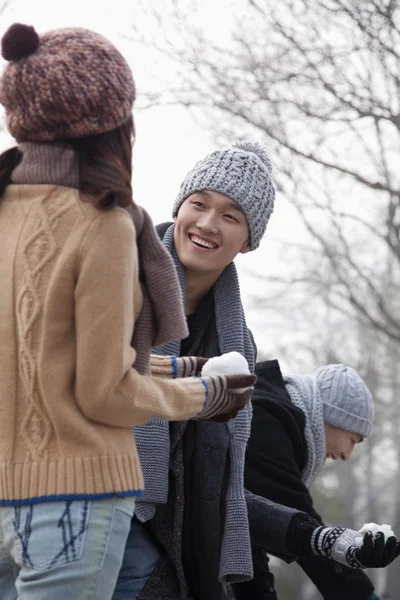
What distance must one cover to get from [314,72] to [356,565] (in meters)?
3.97

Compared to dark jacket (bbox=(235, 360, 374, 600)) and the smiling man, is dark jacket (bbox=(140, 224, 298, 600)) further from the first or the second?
dark jacket (bbox=(235, 360, 374, 600))

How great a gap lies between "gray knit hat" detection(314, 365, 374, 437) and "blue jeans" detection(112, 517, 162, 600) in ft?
4.40

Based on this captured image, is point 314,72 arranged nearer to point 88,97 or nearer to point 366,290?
point 366,290

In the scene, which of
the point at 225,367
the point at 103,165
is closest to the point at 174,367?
the point at 225,367

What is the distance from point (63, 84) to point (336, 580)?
253 cm

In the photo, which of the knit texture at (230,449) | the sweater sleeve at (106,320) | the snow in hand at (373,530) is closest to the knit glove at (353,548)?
the snow in hand at (373,530)

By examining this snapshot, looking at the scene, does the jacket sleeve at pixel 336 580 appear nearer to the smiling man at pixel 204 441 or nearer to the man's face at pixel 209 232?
the smiling man at pixel 204 441

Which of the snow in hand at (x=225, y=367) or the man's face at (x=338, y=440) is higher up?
the snow in hand at (x=225, y=367)

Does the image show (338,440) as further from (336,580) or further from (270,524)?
(270,524)

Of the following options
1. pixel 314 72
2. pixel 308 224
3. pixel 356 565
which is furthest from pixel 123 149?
pixel 308 224

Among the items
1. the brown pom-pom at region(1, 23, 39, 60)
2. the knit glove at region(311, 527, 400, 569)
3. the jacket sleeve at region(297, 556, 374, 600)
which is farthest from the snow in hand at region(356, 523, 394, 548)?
the brown pom-pom at region(1, 23, 39, 60)

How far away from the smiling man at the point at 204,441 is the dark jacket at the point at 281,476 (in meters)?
0.56

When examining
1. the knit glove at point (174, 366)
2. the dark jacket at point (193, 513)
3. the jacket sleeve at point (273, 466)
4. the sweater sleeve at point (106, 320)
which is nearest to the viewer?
the sweater sleeve at point (106, 320)

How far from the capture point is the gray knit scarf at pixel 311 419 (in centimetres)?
424
